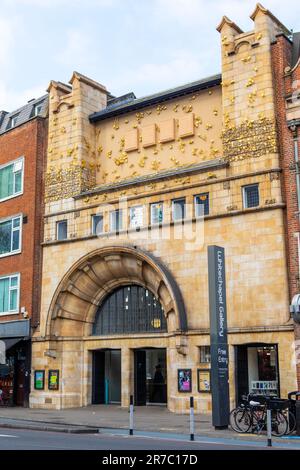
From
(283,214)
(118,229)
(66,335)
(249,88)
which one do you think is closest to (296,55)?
(249,88)

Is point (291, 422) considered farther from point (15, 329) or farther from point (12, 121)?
point (12, 121)

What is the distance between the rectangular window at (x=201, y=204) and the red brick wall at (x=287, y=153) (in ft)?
11.4

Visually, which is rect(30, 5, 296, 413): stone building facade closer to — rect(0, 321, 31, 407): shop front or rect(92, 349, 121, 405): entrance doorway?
rect(92, 349, 121, 405): entrance doorway

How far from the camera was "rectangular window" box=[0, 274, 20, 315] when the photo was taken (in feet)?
103

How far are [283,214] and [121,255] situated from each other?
7825mm

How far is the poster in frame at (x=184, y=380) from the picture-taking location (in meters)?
24.3

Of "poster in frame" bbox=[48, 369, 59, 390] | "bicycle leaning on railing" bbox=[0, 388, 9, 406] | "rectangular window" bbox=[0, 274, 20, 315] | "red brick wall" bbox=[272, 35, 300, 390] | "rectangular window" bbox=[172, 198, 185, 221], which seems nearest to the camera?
"red brick wall" bbox=[272, 35, 300, 390]

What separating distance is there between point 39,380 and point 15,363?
243 centimetres

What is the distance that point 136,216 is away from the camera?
27594 mm

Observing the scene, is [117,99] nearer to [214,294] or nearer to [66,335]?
[66,335]

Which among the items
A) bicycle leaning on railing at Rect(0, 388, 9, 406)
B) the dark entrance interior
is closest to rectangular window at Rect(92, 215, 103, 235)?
the dark entrance interior

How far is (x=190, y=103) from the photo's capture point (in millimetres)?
27844

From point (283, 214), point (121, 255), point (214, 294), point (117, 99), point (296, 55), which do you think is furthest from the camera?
point (117, 99)

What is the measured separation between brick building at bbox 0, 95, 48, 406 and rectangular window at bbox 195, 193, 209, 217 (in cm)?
942
